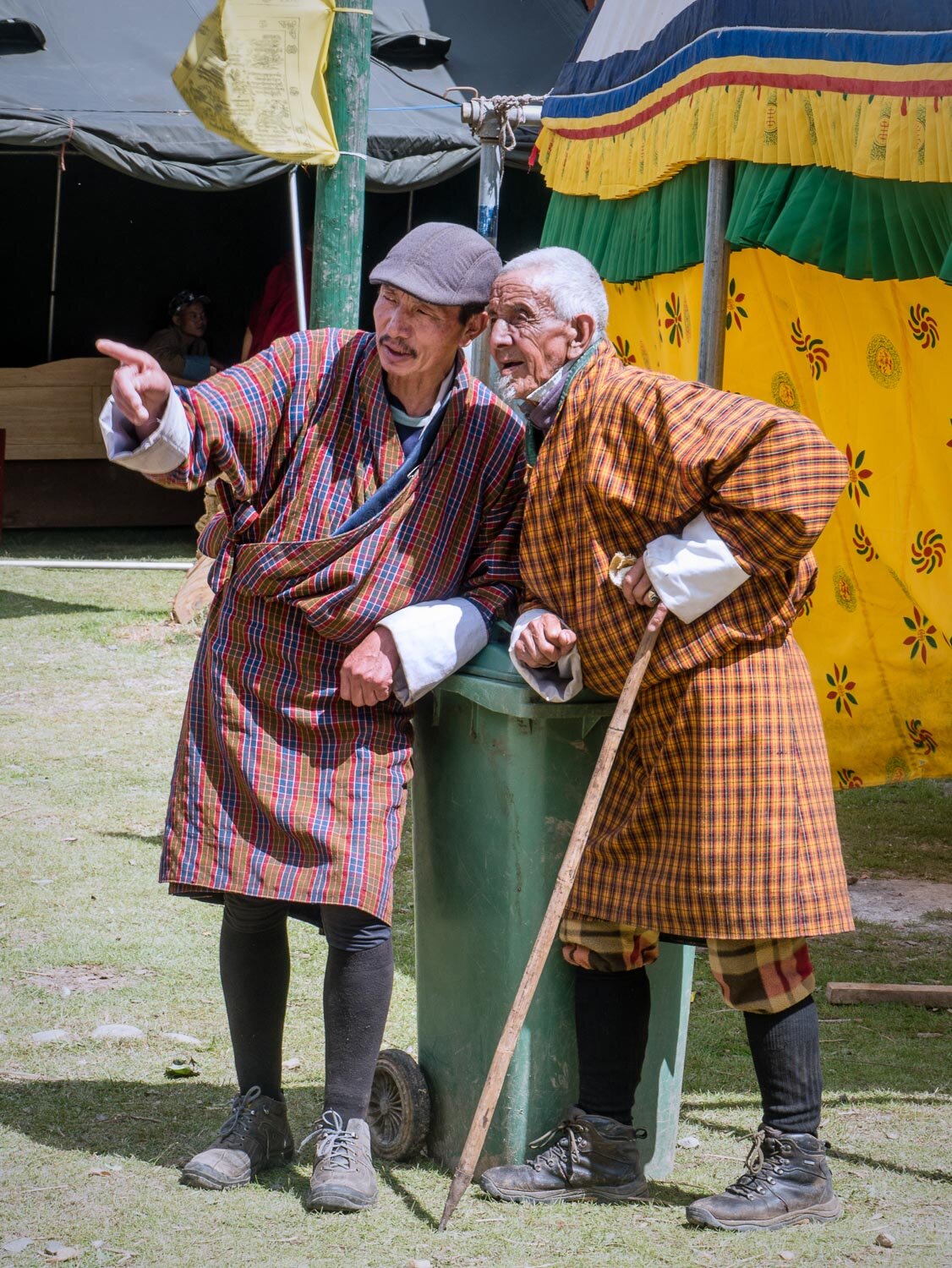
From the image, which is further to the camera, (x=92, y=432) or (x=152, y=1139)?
(x=92, y=432)

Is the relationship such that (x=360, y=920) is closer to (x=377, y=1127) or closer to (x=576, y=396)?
(x=377, y=1127)

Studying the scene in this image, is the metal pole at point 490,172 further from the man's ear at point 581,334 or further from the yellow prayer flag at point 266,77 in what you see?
the man's ear at point 581,334

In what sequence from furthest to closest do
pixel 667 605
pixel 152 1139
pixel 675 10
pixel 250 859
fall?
pixel 675 10
pixel 152 1139
pixel 250 859
pixel 667 605

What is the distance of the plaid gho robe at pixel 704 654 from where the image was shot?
2557 millimetres

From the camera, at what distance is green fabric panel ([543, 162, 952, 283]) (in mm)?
3781

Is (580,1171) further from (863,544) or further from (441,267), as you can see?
(863,544)

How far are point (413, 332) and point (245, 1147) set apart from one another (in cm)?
157

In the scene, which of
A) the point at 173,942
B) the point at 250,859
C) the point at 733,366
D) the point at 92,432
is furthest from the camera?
the point at 92,432

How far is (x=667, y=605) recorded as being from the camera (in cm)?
259

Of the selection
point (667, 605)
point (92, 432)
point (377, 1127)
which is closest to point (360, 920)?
point (377, 1127)

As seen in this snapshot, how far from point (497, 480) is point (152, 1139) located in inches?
59.3

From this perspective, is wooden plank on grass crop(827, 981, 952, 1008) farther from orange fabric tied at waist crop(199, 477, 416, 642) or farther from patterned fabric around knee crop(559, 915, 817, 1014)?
orange fabric tied at waist crop(199, 477, 416, 642)

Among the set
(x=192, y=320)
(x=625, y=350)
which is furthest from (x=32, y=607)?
(x=625, y=350)

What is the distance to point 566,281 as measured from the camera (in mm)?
2680
